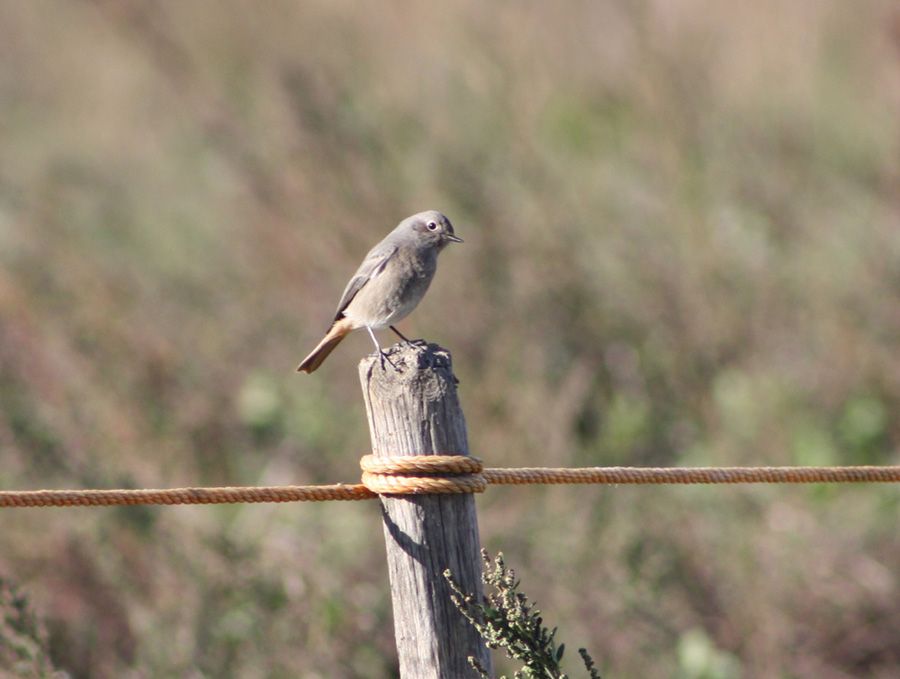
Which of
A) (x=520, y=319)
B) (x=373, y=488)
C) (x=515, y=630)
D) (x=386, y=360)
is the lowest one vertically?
(x=515, y=630)

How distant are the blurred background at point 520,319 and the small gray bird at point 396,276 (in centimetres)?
123

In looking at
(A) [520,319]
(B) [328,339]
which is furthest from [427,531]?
(A) [520,319]

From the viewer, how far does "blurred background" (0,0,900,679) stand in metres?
5.62

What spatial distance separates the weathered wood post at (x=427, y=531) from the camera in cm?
265

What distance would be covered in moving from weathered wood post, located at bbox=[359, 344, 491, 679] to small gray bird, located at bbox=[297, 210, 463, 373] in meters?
1.78

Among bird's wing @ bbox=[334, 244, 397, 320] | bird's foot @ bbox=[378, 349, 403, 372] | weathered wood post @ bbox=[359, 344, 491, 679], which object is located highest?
bird's wing @ bbox=[334, 244, 397, 320]

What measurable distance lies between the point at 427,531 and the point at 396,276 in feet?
6.49

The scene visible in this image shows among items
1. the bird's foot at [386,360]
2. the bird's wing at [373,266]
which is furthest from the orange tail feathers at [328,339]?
the bird's foot at [386,360]

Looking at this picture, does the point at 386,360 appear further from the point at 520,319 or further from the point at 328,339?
the point at 520,319

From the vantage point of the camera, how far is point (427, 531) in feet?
8.71

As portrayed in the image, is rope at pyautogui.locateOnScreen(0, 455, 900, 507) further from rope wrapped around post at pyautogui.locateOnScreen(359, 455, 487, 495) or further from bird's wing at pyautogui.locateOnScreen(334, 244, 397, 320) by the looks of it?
bird's wing at pyautogui.locateOnScreen(334, 244, 397, 320)

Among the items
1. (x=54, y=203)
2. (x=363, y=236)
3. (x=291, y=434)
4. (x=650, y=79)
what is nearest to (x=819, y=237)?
(x=650, y=79)

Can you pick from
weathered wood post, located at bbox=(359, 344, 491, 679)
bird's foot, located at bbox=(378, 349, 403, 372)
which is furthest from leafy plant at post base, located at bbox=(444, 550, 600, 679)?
bird's foot, located at bbox=(378, 349, 403, 372)

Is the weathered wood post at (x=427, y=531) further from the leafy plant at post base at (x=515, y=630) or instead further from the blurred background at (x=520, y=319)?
the blurred background at (x=520, y=319)
